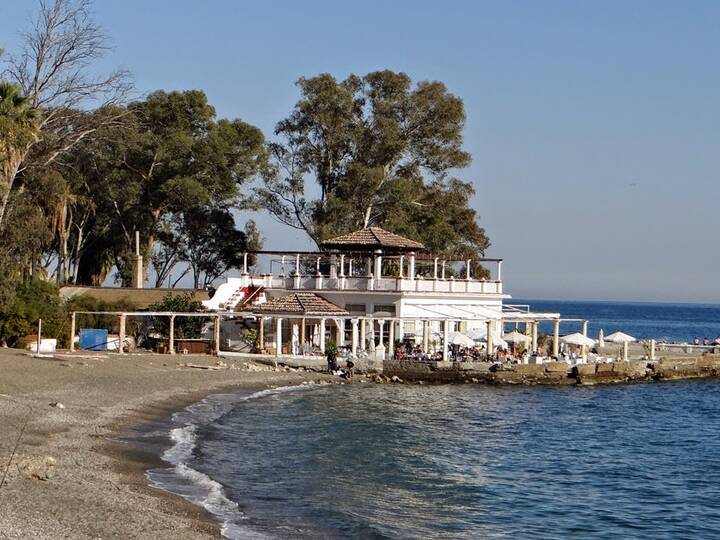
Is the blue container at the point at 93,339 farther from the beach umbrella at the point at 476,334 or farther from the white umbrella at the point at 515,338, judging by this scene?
the white umbrella at the point at 515,338

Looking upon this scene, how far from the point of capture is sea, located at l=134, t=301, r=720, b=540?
822 inches

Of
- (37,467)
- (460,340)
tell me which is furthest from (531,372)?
(37,467)

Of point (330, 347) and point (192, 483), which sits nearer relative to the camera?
point (192, 483)

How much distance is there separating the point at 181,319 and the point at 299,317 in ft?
20.1

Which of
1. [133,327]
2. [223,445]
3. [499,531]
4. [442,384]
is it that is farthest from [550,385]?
[499,531]

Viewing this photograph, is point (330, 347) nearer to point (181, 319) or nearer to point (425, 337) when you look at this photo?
point (425, 337)

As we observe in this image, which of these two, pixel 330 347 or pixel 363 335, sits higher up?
pixel 363 335

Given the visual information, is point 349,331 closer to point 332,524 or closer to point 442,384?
point 442,384

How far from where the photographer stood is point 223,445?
28.2m

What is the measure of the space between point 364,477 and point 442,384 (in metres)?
23.8

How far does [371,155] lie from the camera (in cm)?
6888

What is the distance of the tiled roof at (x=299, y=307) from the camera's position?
165ft

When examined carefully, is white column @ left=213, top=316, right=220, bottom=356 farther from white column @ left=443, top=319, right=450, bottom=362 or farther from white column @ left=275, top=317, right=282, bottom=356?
white column @ left=443, top=319, right=450, bottom=362

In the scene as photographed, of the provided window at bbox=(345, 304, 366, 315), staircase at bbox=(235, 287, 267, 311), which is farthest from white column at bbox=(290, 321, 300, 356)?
window at bbox=(345, 304, 366, 315)
